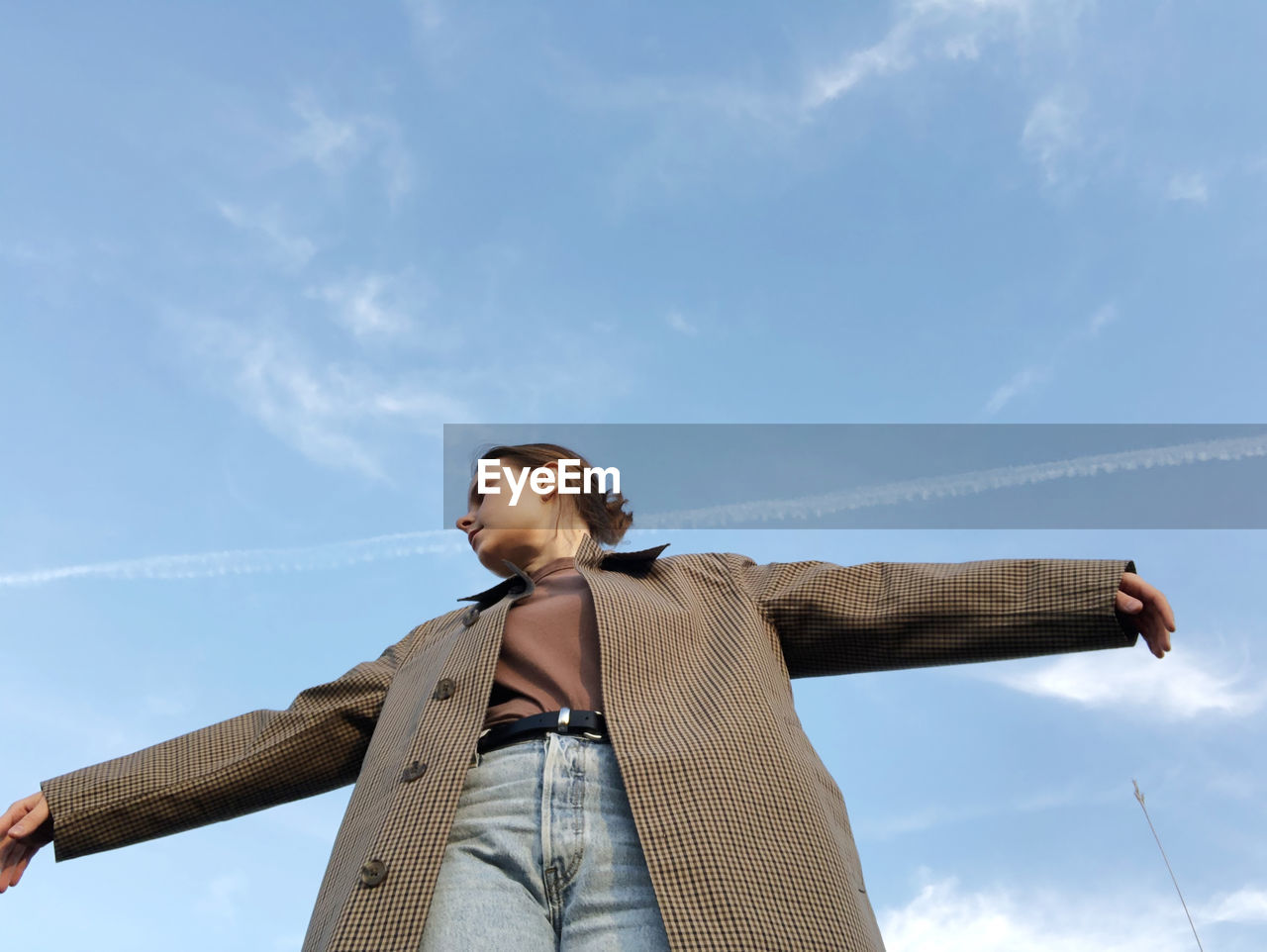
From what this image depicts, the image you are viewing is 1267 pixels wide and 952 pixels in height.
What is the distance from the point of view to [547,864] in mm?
2986

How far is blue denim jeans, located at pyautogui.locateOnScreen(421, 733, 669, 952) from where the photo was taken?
2.84 meters

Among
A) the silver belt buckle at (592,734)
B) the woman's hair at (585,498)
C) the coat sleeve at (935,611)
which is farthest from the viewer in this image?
the woman's hair at (585,498)

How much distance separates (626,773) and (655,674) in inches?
24.6

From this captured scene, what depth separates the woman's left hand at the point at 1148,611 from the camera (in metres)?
3.66

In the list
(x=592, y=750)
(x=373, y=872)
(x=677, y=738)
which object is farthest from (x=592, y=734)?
(x=373, y=872)

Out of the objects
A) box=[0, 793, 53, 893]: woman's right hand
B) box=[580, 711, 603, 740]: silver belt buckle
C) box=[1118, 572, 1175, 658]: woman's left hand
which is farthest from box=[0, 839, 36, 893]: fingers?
box=[1118, 572, 1175, 658]: woman's left hand

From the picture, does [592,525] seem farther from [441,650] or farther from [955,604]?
[955,604]

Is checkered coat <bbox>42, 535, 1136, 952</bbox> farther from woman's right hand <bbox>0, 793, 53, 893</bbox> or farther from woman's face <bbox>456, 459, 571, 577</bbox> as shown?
woman's face <bbox>456, 459, 571, 577</bbox>

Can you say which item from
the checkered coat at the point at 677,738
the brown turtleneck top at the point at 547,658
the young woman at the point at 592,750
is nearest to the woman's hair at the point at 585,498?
the young woman at the point at 592,750

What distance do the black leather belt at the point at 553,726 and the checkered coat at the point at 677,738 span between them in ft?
0.20

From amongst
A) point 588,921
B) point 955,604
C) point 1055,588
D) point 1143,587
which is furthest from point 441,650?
point 1143,587

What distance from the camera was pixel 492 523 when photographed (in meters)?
4.87

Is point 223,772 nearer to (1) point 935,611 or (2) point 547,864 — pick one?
(2) point 547,864

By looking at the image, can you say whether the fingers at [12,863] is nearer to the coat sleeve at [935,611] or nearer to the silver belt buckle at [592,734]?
the silver belt buckle at [592,734]
